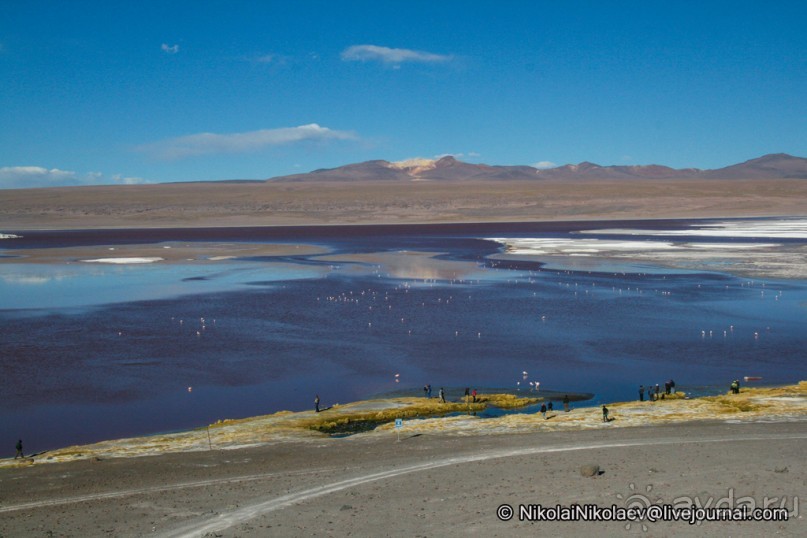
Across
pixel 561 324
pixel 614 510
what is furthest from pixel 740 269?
pixel 614 510

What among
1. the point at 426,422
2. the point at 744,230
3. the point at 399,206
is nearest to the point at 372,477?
the point at 426,422

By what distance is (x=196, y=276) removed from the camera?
65.2 m

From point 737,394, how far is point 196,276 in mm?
49368

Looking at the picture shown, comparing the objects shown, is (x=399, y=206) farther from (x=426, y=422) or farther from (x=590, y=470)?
(x=590, y=470)

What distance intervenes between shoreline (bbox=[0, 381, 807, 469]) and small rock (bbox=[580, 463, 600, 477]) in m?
5.14

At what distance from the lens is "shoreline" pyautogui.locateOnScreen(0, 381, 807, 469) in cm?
2152

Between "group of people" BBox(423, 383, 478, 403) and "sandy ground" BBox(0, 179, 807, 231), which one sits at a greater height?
"sandy ground" BBox(0, 179, 807, 231)

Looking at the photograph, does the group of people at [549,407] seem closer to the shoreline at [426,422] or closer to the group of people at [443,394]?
the shoreline at [426,422]

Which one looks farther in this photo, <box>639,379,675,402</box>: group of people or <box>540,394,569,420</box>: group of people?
<box>639,379,675,402</box>: group of people

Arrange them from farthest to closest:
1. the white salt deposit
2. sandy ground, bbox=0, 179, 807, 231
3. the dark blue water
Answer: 1. sandy ground, bbox=0, 179, 807, 231
2. the white salt deposit
3. the dark blue water

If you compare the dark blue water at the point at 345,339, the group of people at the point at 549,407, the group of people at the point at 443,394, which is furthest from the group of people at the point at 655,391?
the group of people at the point at 443,394

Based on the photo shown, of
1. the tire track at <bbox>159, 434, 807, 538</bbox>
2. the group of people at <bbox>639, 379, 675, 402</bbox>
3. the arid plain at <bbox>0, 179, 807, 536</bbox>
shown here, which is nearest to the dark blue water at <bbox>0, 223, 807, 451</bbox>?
the group of people at <bbox>639, 379, 675, 402</bbox>

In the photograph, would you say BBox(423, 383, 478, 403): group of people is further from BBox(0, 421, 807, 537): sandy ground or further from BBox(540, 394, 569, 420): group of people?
BBox(0, 421, 807, 537): sandy ground

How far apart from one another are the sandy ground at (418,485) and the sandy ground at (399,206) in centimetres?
12799
